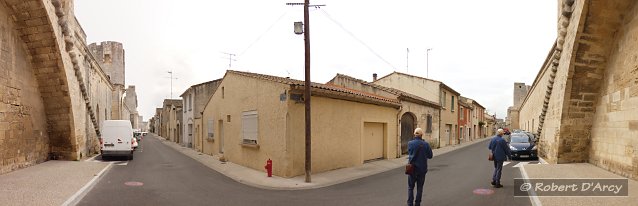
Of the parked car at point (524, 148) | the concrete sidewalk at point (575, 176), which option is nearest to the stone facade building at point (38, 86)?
the concrete sidewalk at point (575, 176)

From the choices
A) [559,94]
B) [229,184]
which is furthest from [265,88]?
[559,94]

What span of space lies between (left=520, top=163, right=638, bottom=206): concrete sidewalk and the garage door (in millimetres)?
6073

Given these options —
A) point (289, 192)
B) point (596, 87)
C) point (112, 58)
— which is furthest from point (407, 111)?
point (112, 58)

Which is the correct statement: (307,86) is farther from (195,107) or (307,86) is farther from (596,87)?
(195,107)

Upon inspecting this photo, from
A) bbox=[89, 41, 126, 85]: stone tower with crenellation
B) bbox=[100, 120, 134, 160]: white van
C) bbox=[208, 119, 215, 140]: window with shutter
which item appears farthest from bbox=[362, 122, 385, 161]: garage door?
bbox=[89, 41, 126, 85]: stone tower with crenellation

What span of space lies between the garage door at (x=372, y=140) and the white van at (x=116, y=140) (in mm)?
11178

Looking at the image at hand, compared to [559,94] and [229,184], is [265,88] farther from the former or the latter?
[559,94]

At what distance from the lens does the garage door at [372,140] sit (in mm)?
15570

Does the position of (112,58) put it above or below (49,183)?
above

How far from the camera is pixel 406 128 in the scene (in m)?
20.5

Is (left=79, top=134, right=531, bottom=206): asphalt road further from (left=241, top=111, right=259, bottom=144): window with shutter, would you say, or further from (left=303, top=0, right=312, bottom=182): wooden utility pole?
(left=241, top=111, right=259, bottom=144): window with shutter

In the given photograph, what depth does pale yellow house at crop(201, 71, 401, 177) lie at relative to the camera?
11.5 m

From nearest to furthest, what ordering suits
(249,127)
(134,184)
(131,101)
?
(134,184), (249,127), (131,101)

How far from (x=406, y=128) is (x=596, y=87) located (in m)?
10.1
